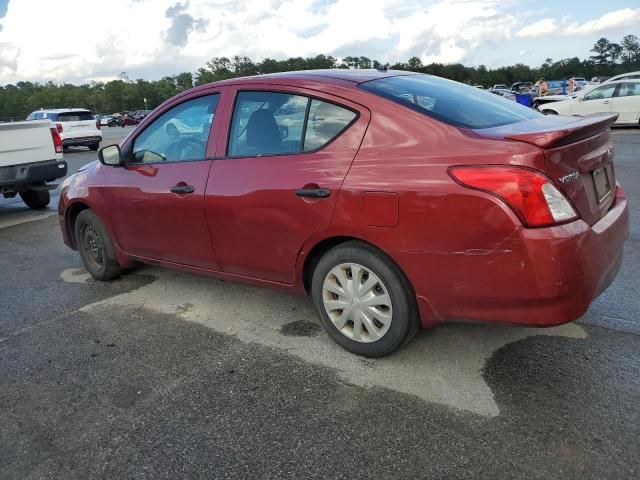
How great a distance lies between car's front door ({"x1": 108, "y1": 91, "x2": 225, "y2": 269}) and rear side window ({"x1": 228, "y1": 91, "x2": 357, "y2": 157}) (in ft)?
0.78

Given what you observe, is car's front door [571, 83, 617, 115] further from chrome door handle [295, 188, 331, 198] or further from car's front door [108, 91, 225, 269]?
chrome door handle [295, 188, 331, 198]

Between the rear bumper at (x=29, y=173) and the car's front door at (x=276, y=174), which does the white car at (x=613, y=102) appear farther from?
the car's front door at (x=276, y=174)

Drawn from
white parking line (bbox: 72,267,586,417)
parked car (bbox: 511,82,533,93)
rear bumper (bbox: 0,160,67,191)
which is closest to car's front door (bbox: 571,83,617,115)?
rear bumper (bbox: 0,160,67,191)

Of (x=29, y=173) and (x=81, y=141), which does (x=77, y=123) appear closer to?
(x=81, y=141)

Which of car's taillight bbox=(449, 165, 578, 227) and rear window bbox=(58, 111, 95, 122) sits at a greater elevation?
rear window bbox=(58, 111, 95, 122)

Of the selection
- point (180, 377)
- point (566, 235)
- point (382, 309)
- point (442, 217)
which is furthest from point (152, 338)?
point (566, 235)

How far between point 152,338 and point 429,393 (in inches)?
76.7

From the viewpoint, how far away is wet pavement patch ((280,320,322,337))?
3.69m

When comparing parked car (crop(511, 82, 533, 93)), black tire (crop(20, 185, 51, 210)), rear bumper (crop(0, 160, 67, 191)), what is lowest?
parked car (crop(511, 82, 533, 93))

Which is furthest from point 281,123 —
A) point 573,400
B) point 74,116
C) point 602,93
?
point 74,116

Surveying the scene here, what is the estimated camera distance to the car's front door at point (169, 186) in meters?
3.85

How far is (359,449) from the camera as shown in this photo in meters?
2.46

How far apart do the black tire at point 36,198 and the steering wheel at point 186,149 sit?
Result: 232 inches

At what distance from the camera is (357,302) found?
318 centimetres
